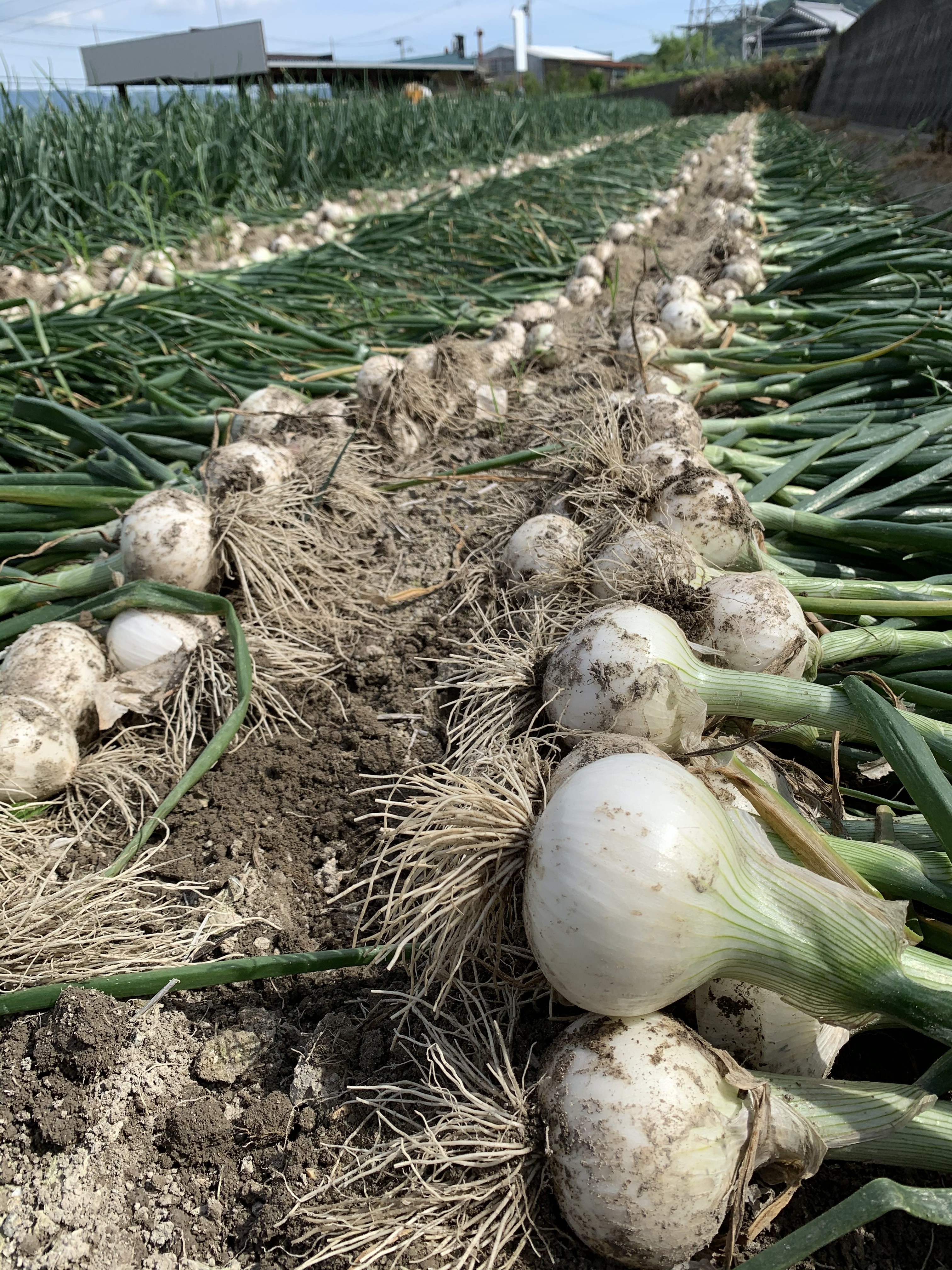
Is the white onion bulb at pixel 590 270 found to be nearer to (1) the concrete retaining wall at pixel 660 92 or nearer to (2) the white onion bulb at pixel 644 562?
(2) the white onion bulb at pixel 644 562

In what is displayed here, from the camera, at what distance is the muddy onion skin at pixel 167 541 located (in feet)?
6.35

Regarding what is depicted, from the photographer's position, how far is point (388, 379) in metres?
2.77

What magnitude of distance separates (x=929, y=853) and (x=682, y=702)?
414 mm

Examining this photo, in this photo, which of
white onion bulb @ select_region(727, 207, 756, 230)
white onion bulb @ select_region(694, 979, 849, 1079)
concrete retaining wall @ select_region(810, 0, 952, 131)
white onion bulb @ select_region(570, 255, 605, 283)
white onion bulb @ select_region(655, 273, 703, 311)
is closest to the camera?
white onion bulb @ select_region(694, 979, 849, 1079)

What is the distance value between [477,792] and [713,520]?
941mm

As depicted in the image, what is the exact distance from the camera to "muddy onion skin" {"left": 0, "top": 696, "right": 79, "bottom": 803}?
1.60 m

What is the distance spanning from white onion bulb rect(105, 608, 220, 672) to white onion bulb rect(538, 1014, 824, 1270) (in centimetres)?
130

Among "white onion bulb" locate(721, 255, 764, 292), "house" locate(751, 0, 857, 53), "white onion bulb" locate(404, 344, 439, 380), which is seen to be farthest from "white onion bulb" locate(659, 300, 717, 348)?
"house" locate(751, 0, 857, 53)

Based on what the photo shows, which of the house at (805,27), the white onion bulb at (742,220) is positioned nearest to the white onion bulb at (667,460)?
the white onion bulb at (742,220)

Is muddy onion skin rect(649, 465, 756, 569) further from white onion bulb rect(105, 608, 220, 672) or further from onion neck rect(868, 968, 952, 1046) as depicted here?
white onion bulb rect(105, 608, 220, 672)

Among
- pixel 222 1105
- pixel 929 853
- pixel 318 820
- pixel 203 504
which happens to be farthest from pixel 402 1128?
pixel 203 504

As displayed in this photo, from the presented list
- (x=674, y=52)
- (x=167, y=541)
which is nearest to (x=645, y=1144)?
(x=167, y=541)

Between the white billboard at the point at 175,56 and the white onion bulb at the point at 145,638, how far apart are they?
24.9 metres

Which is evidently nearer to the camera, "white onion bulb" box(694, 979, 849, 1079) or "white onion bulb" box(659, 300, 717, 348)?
"white onion bulb" box(694, 979, 849, 1079)
